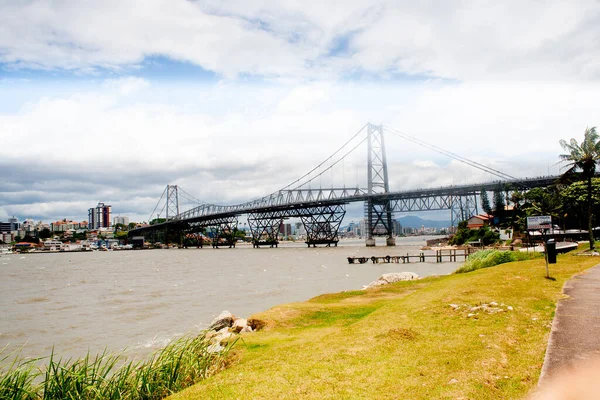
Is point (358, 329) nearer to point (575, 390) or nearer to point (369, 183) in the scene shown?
point (575, 390)

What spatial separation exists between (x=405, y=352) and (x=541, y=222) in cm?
1673

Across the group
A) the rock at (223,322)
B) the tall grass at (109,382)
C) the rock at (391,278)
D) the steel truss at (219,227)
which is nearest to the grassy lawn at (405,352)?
the tall grass at (109,382)

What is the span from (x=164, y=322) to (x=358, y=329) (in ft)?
45.0

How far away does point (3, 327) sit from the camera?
23.0 m

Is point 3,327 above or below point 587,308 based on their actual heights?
below

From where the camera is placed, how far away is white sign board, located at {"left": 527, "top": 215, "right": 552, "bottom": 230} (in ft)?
70.6

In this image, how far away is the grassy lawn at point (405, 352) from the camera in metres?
6.88

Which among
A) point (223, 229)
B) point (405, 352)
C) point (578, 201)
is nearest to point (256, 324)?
point (405, 352)

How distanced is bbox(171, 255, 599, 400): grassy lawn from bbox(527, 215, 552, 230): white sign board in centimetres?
806

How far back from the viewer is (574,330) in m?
9.12

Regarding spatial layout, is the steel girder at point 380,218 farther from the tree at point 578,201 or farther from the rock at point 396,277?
the rock at point 396,277

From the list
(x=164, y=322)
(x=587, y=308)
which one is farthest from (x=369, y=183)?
(x=587, y=308)

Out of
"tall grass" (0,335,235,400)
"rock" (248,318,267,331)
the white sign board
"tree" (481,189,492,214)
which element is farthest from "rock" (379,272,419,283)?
"tree" (481,189,492,214)

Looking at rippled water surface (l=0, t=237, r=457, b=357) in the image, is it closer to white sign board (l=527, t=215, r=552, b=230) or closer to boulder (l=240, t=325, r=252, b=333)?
boulder (l=240, t=325, r=252, b=333)
